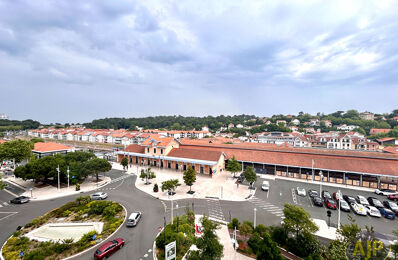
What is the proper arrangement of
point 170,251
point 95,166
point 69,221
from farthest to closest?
point 95,166 < point 69,221 < point 170,251

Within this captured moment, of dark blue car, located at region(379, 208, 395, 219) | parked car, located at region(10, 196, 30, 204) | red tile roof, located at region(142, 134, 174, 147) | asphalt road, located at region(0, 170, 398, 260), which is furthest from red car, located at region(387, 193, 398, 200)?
parked car, located at region(10, 196, 30, 204)

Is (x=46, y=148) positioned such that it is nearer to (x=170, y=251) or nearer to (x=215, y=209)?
(x=215, y=209)

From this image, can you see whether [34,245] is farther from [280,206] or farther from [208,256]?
[280,206]

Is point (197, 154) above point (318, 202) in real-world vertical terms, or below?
above

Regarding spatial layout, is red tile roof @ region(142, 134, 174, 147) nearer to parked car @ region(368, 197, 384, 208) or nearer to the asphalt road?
the asphalt road

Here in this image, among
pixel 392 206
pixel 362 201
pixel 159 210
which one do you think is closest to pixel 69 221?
pixel 159 210

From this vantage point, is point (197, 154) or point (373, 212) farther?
point (197, 154)
